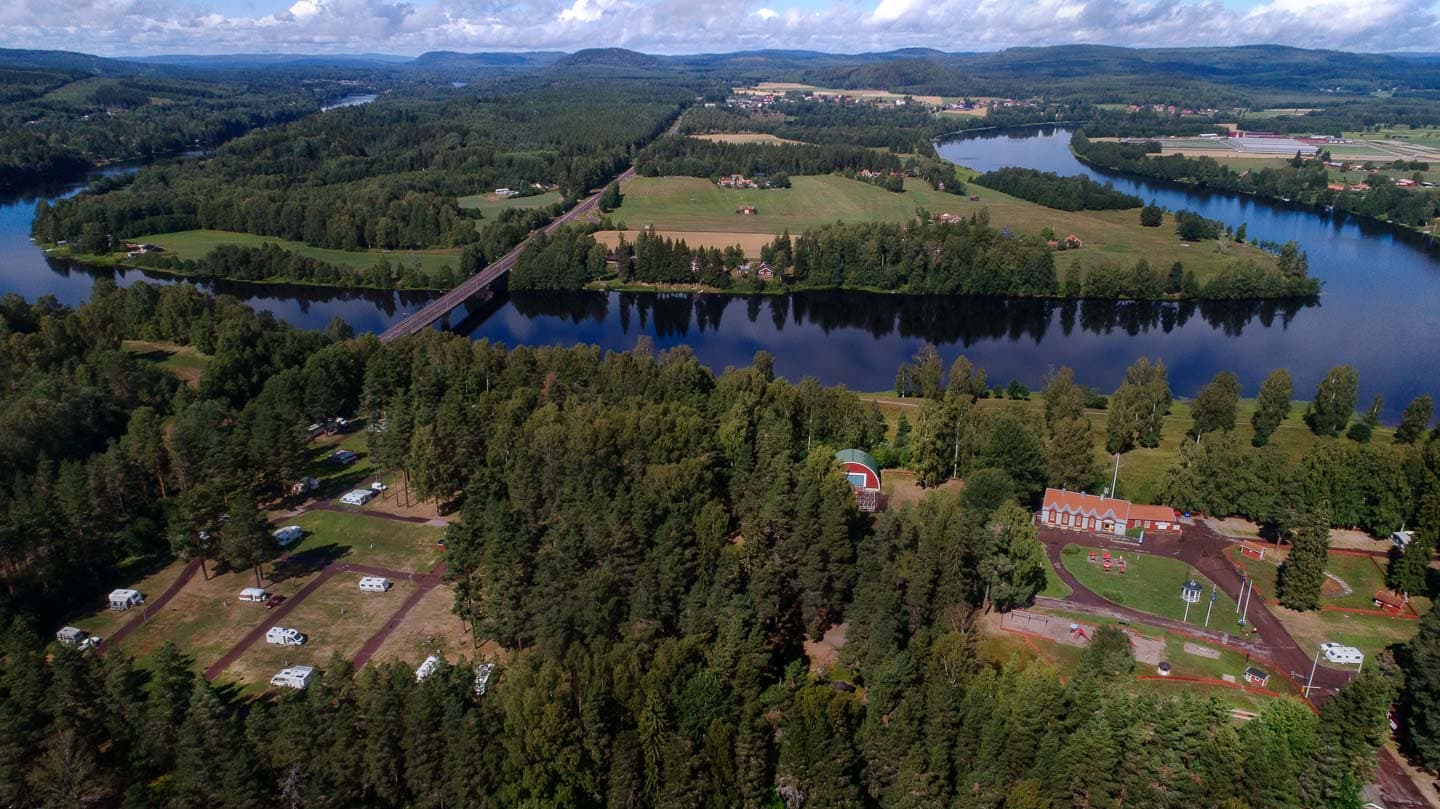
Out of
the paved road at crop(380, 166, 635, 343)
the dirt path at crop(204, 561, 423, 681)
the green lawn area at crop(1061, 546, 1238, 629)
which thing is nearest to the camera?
the dirt path at crop(204, 561, 423, 681)

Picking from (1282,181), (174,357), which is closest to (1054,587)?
(174,357)

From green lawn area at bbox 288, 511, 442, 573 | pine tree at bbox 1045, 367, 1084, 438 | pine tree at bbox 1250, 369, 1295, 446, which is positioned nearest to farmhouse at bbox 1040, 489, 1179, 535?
pine tree at bbox 1045, 367, 1084, 438

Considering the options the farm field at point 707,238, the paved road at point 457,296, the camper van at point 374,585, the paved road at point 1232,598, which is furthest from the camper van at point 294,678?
the farm field at point 707,238

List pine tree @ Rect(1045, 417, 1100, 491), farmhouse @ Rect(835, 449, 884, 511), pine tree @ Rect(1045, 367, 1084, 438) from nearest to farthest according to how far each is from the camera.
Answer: farmhouse @ Rect(835, 449, 884, 511), pine tree @ Rect(1045, 417, 1100, 491), pine tree @ Rect(1045, 367, 1084, 438)

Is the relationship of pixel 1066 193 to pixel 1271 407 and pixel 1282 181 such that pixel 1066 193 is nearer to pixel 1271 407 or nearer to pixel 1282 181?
pixel 1282 181

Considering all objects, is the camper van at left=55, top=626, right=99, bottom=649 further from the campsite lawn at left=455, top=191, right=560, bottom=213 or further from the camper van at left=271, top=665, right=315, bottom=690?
the campsite lawn at left=455, top=191, right=560, bottom=213

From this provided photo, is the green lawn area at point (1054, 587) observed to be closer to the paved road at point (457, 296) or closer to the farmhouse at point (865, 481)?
the farmhouse at point (865, 481)
